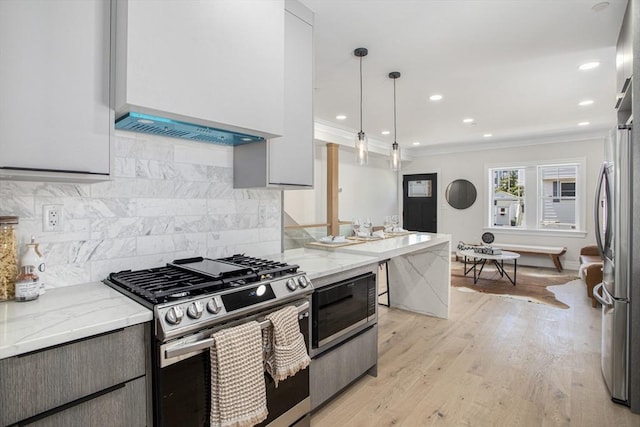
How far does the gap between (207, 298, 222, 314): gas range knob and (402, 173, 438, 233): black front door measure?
757 cm

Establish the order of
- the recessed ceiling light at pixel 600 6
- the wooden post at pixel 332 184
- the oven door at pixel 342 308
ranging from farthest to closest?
the wooden post at pixel 332 184 → the recessed ceiling light at pixel 600 6 → the oven door at pixel 342 308

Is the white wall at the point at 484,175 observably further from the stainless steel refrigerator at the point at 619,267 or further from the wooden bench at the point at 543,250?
the stainless steel refrigerator at the point at 619,267

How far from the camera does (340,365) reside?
2178 millimetres

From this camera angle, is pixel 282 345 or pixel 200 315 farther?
pixel 282 345

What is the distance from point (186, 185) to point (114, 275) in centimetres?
66

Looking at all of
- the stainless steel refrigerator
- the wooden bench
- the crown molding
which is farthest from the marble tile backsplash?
the crown molding

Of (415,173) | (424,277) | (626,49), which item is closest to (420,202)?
(415,173)

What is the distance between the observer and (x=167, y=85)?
150 cm

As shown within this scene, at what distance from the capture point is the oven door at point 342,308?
6.45ft

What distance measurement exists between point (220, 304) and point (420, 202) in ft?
25.6

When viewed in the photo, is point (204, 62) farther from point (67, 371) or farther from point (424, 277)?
point (424, 277)

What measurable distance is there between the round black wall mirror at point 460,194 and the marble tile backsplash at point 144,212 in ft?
21.2

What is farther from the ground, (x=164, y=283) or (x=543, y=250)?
(x=164, y=283)

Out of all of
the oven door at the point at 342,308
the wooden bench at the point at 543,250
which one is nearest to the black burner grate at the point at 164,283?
the oven door at the point at 342,308
